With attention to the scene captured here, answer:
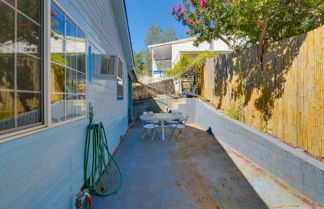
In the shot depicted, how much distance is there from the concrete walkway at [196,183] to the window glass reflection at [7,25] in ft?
7.34

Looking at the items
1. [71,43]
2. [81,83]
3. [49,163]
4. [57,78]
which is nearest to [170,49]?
[81,83]

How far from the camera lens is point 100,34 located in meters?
3.58

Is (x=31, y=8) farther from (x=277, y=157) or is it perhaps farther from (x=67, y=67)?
(x=277, y=157)

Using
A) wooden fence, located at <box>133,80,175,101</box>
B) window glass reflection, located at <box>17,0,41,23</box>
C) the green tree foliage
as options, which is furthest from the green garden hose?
wooden fence, located at <box>133,80,175,101</box>

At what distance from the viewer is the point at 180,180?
3.06m

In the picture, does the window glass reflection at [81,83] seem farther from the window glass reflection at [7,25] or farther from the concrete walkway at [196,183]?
the concrete walkway at [196,183]

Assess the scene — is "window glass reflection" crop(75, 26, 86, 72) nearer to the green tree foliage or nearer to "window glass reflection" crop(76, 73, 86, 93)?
"window glass reflection" crop(76, 73, 86, 93)

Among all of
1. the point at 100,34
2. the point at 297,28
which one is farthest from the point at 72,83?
the point at 297,28

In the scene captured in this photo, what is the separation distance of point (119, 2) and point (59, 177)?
4694 mm

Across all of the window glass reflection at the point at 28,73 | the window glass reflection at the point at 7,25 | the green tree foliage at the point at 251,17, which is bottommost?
the window glass reflection at the point at 28,73

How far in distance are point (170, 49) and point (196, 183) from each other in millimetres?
20632

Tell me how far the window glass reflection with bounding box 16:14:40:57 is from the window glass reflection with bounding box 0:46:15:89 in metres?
0.12

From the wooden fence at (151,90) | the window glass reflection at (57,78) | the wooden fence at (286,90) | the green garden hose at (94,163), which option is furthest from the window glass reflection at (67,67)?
the wooden fence at (151,90)

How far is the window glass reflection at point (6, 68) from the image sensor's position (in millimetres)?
1189
